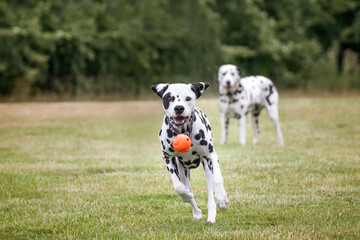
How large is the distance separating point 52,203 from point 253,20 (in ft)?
106

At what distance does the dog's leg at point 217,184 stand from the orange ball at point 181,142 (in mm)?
457

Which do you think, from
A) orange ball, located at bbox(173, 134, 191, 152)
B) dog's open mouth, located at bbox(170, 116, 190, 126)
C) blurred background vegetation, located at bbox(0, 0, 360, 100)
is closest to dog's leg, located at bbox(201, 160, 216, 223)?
orange ball, located at bbox(173, 134, 191, 152)

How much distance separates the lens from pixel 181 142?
19.3 ft

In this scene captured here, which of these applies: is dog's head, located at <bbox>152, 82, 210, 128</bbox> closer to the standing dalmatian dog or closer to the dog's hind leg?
the dog's hind leg

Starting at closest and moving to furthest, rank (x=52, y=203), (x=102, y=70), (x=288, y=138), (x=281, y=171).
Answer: (x=52, y=203), (x=281, y=171), (x=288, y=138), (x=102, y=70)

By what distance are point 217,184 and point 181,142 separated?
25.5 inches

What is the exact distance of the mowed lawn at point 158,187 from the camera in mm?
5977

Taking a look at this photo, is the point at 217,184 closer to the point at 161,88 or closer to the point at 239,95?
the point at 161,88

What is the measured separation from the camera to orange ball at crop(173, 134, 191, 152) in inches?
232

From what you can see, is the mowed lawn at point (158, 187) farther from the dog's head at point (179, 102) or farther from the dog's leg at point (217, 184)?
the dog's head at point (179, 102)

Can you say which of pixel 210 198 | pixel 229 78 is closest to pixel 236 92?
pixel 229 78

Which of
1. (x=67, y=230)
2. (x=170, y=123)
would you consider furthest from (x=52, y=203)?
(x=170, y=123)

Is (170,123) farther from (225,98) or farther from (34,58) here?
(34,58)

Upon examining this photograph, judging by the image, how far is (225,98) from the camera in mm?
13430
